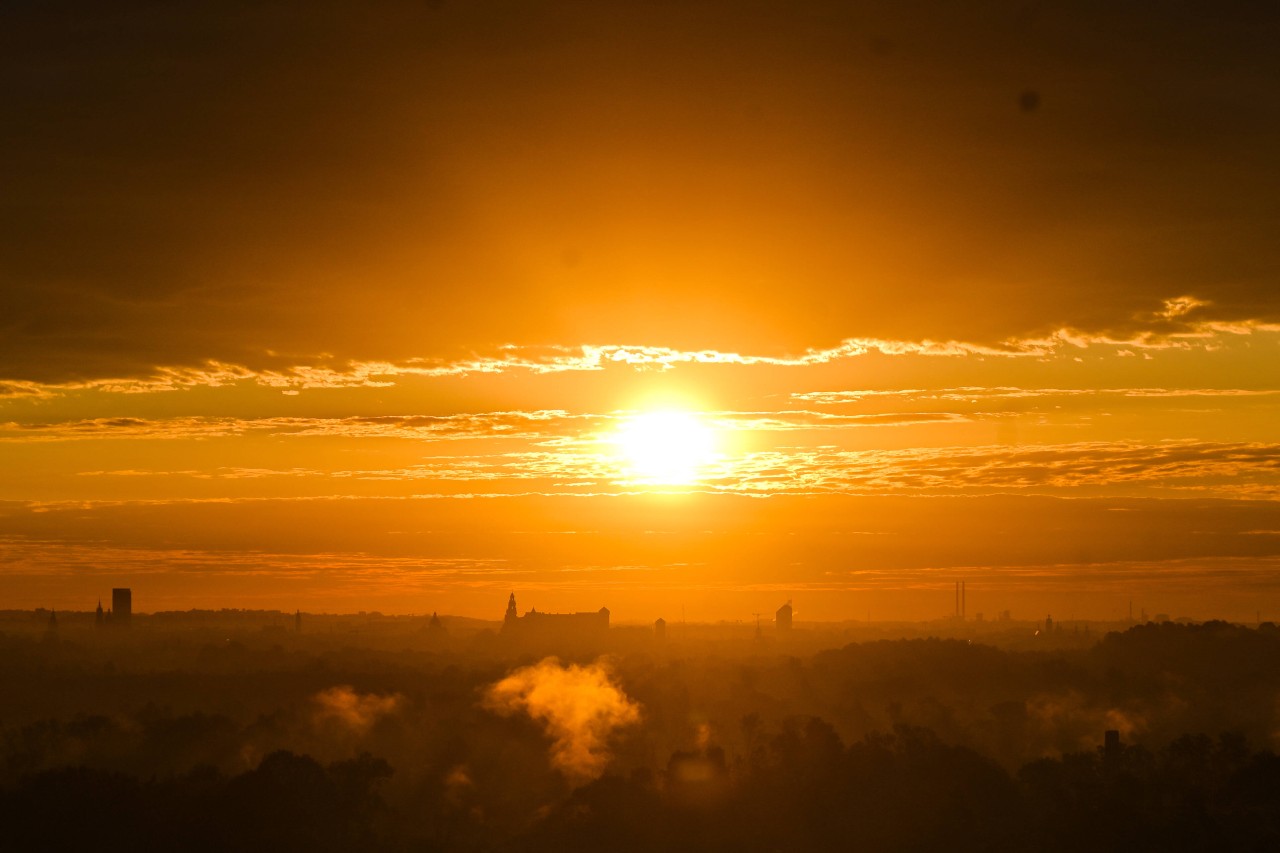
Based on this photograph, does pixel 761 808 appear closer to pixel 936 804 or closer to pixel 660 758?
pixel 936 804

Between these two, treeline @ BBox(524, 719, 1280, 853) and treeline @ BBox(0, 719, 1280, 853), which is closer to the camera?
treeline @ BBox(0, 719, 1280, 853)

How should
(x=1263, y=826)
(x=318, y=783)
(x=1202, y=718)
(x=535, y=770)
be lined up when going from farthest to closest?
(x=1202, y=718), (x=535, y=770), (x=318, y=783), (x=1263, y=826)

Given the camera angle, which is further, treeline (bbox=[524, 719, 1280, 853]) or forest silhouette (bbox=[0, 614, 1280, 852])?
forest silhouette (bbox=[0, 614, 1280, 852])

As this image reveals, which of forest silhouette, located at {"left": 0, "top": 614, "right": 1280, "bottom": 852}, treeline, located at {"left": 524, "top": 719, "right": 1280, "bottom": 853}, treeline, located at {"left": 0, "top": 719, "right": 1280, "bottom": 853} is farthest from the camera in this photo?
forest silhouette, located at {"left": 0, "top": 614, "right": 1280, "bottom": 852}

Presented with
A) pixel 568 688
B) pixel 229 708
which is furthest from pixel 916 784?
pixel 568 688

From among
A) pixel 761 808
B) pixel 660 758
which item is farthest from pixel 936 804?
pixel 660 758

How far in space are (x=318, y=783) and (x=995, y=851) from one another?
38683 mm

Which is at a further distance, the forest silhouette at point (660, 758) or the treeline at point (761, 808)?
the forest silhouette at point (660, 758)

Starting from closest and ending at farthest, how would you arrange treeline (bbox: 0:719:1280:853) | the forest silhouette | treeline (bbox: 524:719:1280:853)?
treeline (bbox: 0:719:1280:853) → treeline (bbox: 524:719:1280:853) → the forest silhouette

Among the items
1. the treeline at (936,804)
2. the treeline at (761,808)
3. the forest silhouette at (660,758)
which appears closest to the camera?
the treeline at (761,808)

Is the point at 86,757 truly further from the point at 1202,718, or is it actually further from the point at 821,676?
the point at 821,676

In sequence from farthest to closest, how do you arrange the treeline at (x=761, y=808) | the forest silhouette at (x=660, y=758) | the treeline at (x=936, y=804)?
1. the forest silhouette at (x=660, y=758)
2. the treeline at (x=936, y=804)
3. the treeline at (x=761, y=808)

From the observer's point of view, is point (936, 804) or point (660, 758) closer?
point (936, 804)

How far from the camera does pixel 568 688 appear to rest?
6993 inches
